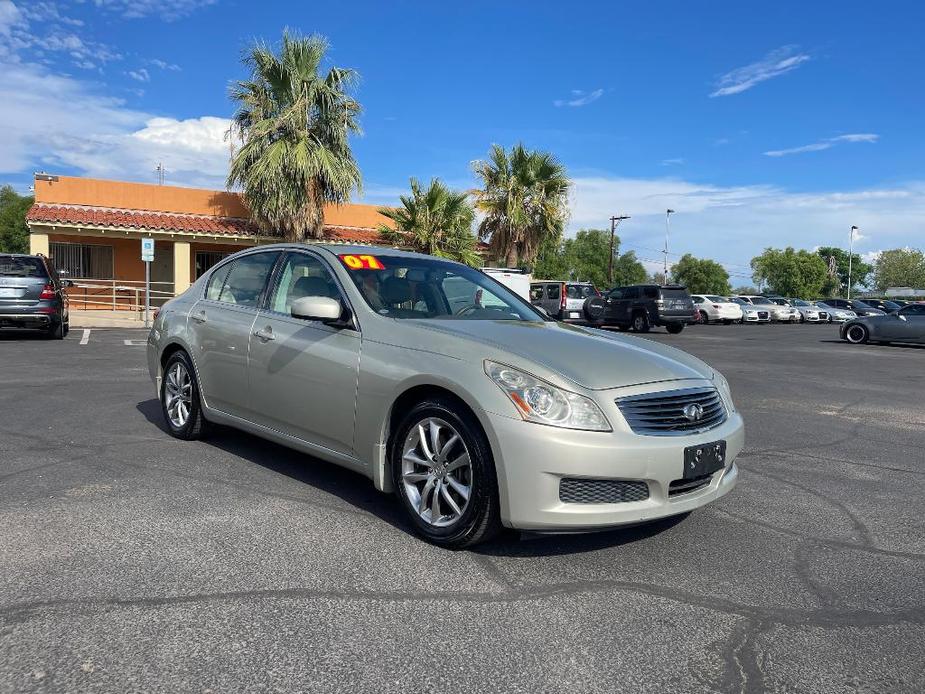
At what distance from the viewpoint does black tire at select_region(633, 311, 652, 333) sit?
26.5m

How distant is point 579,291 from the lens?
26.8 meters

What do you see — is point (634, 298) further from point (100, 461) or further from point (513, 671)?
point (513, 671)

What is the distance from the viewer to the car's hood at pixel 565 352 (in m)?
3.63

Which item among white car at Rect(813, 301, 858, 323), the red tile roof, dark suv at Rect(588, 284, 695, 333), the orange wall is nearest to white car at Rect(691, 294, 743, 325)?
white car at Rect(813, 301, 858, 323)

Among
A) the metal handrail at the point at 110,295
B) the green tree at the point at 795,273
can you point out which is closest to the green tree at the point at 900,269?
the green tree at the point at 795,273

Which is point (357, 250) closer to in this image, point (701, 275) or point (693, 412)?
point (693, 412)

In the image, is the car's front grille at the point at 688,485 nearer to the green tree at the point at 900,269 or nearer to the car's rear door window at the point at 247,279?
the car's rear door window at the point at 247,279

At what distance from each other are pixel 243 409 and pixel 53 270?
1274cm

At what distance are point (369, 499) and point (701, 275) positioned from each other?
98.9 metres

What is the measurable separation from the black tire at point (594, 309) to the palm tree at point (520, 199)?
12.6 feet

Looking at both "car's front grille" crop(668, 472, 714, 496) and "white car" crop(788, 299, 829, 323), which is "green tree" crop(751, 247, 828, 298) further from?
"car's front grille" crop(668, 472, 714, 496)

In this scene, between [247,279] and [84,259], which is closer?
[247,279]

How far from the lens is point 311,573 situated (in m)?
3.41

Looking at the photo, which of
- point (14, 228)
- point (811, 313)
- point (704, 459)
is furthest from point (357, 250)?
point (14, 228)
